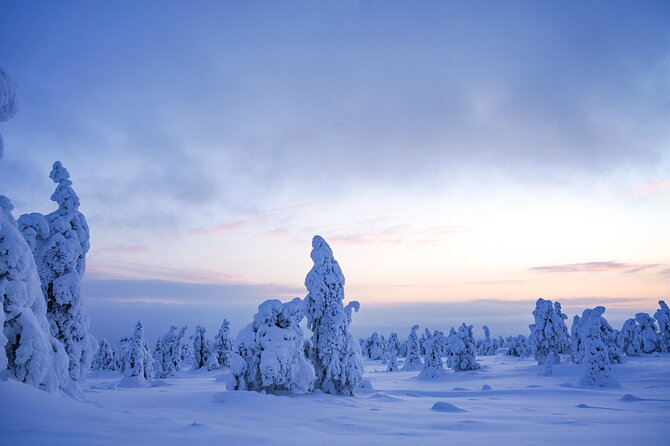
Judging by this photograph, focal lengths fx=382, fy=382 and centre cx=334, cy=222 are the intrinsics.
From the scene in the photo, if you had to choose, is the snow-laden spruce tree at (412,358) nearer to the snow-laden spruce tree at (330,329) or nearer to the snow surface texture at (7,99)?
the snow-laden spruce tree at (330,329)

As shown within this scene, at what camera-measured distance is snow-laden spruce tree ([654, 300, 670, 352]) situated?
60375 mm

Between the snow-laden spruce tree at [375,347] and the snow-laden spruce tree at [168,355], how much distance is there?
54136 millimetres

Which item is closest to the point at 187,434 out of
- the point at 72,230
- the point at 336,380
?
the point at 72,230

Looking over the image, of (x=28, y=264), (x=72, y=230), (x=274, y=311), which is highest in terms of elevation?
(x=72, y=230)

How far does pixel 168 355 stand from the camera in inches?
2468

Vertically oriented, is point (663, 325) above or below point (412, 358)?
above

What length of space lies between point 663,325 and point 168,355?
79753mm

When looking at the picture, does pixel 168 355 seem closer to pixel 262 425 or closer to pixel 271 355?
pixel 271 355

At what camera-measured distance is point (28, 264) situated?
10.6 metres

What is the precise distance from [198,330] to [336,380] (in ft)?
174

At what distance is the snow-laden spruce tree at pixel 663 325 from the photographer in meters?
60.4

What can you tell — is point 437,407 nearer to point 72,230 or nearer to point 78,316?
point 78,316

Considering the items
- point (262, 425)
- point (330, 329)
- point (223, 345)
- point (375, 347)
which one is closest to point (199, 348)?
point (223, 345)

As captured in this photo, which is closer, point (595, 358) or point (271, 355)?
point (271, 355)
